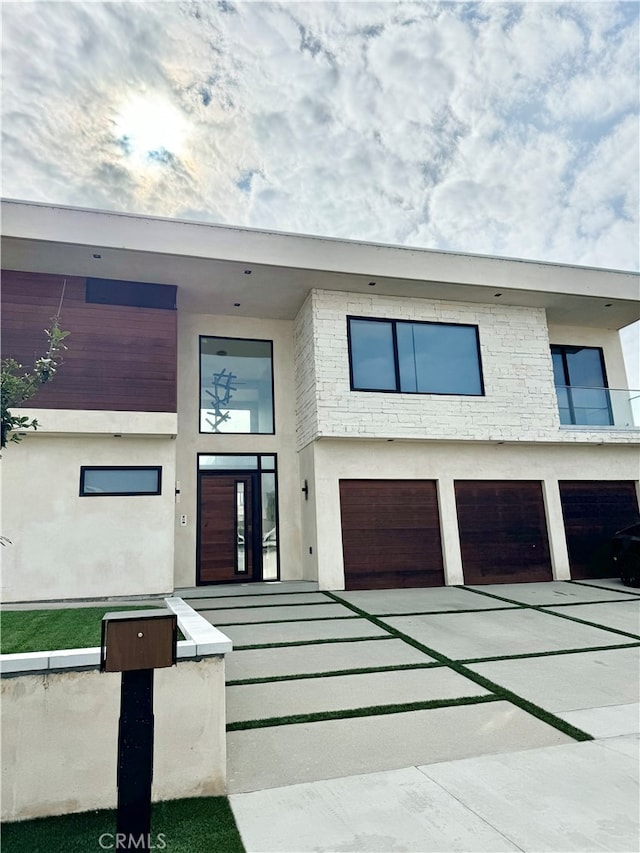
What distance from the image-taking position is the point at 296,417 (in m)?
10.1

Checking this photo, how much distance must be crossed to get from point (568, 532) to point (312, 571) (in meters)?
5.46

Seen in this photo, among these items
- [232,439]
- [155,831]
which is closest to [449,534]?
[232,439]

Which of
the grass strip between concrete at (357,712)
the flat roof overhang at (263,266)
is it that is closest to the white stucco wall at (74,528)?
the flat roof overhang at (263,266)

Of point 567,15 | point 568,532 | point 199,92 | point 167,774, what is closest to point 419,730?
point 167,774

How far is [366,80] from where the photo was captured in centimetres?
753

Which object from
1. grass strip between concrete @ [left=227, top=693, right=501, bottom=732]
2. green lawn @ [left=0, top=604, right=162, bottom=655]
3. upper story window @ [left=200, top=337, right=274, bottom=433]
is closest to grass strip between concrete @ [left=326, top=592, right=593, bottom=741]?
grass strip between concrete @ [left=227, top=693, right=501, bottom=732]

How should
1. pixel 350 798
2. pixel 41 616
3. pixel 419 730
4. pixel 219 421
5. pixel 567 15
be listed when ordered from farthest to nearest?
pixel 219 421
pixel 567 15
pixel 41 616
pixel 419 730
pixel 350 798

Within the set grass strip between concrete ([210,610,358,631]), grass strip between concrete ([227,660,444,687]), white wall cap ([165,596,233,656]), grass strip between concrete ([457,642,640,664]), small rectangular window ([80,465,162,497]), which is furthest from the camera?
small rectangular window ([80,465,162,497])

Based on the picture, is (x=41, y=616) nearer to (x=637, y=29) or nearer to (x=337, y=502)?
(x=337, y=502)

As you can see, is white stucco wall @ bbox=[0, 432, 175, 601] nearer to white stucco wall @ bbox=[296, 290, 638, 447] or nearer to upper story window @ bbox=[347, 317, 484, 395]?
white stucco wall @ bbox=[296, 290, 638, 447]

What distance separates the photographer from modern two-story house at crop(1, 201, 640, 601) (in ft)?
25.4

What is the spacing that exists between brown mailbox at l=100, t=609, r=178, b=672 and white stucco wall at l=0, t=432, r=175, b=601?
6.58 m

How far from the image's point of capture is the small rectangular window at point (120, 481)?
7.92 metres

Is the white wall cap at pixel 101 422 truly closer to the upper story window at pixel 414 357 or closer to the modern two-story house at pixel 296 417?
the modern two-story house at pixel 296 417
